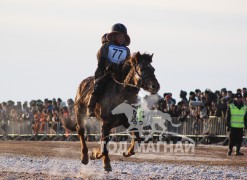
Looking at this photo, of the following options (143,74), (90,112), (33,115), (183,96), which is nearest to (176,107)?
(183,96)

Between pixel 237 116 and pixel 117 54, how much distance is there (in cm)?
900

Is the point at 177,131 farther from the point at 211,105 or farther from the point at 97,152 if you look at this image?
the point at 97,152

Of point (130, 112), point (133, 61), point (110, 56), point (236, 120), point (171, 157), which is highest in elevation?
point (110, 56)

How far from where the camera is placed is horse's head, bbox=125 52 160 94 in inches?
604

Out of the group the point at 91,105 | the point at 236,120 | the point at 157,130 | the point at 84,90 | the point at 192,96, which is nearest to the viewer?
the point at 91,105

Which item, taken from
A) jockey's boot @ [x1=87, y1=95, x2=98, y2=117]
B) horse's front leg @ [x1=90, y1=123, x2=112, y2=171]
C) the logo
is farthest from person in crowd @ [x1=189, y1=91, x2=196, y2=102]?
horse's front leg @ [x1=90, y1=123, x2=112, y2=171]

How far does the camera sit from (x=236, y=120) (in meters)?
25.5

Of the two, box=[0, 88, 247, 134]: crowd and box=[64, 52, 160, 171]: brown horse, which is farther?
box=[0, 88, 247, 134]: crowd

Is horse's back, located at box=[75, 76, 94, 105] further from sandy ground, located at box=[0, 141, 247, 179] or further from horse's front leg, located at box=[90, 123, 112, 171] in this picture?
sandy ground, located at box=[0, 141, 247, 179]

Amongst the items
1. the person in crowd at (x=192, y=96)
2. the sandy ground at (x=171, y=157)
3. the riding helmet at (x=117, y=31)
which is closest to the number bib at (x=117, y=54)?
the riding helmet at (x=117, y=31)

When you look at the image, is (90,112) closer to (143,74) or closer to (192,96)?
(143,74)

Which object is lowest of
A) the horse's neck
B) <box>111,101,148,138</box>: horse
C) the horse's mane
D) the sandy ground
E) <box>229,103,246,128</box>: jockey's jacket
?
the sandy ground

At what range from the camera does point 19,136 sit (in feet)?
145

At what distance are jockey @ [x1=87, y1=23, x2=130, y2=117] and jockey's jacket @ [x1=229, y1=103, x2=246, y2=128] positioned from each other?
855cm
